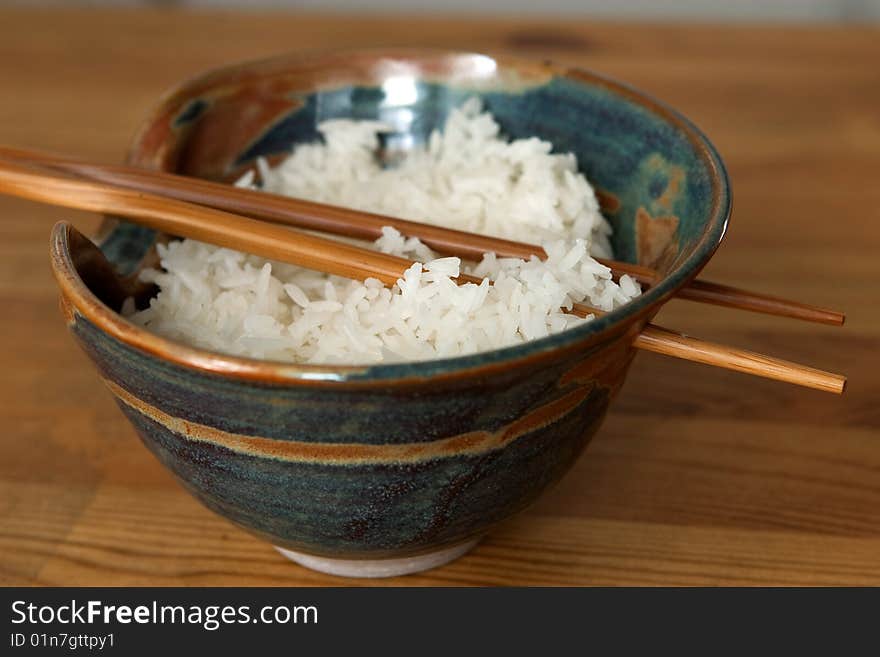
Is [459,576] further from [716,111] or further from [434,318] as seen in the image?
[716,111]

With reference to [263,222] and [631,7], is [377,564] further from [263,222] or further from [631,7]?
[631,7]

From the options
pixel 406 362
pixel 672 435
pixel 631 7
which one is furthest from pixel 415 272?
pixel 631 7

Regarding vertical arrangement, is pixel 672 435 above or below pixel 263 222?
below

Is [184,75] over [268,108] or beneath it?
beneath

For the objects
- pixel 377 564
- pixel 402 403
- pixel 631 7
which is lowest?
pixel 377 564

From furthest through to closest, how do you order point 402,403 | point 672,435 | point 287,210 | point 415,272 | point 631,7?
point 631,7, point 672,435, point 287,210, point 415,272, point 402,403

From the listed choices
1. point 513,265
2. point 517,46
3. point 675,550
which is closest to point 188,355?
point 513,265

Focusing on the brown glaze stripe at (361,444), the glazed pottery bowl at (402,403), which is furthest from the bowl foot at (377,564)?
the brown glaze stripe at (361,444)
